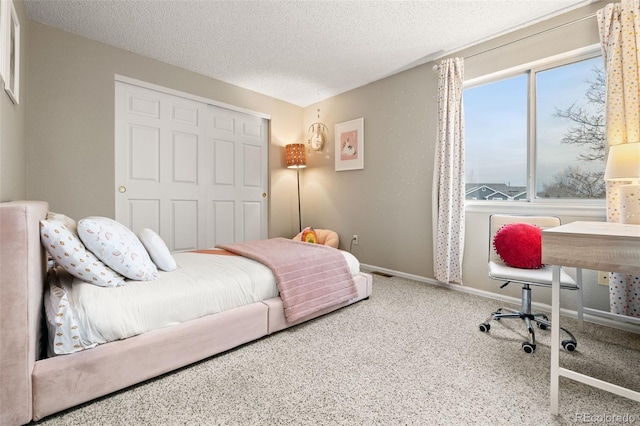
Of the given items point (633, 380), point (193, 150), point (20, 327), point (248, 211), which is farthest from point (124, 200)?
point (633, 380)

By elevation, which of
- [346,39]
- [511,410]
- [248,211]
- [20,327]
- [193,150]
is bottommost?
[511,410]

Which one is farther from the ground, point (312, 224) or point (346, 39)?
point (346, 39)

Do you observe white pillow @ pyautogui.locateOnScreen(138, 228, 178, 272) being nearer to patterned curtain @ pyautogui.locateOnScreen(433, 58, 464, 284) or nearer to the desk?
the desk

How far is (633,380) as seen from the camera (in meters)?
1.49

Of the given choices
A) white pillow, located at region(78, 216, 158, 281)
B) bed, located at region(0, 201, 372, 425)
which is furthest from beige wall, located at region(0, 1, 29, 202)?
bed, located at region(0, 201, 372, 425)

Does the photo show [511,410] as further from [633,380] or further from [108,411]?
[108,411]

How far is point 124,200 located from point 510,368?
3723mm

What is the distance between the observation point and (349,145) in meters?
4.14

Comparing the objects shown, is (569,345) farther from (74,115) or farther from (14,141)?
(74,115)

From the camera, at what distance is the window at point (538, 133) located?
2402 millimetres


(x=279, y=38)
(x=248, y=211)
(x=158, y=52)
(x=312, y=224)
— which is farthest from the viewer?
(x=312, y=224)

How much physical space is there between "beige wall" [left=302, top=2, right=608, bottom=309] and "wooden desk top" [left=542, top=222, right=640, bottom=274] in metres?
1.51

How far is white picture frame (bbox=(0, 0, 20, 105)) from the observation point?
1.56 m

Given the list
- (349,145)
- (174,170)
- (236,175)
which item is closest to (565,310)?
(349,145)
